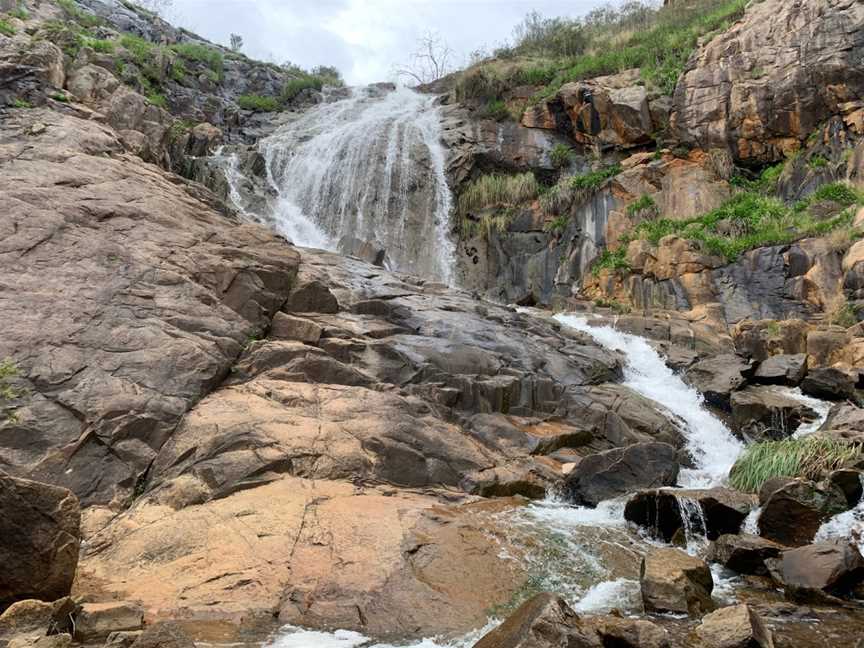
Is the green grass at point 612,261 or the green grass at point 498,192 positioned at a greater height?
the green grass at point 498,192

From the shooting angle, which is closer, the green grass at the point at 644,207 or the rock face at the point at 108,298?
the rock face at the point at 108,298

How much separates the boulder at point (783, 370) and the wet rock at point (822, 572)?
841cm

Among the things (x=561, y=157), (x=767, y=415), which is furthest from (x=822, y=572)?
(x=561, y=157)

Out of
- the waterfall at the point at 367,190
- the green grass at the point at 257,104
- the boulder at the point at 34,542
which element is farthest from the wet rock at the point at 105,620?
the green grass at the point at 257,104

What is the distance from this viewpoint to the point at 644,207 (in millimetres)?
24844

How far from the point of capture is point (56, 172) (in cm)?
1293

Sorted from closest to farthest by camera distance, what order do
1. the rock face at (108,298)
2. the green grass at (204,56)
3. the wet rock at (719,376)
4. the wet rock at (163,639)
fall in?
the wet rock at (163,639)
the rock face at (108,298)
the wet rock at (719,376)
the green grass at (204,56)

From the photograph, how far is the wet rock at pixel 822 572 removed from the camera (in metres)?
6.89

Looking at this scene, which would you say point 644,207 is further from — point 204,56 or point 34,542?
point 204,56

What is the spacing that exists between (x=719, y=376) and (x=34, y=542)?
542 inches

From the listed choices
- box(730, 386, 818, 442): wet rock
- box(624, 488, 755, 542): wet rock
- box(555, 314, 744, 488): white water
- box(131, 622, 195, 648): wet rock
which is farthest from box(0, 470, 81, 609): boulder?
box(730, 386, 818, 442): wet rock

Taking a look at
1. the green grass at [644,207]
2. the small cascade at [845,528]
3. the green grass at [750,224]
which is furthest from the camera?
the green grass at [644,207]

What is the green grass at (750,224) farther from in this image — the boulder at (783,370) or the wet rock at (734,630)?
the wet rock at (734,630)

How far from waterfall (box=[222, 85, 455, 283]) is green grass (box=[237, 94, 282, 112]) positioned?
203 inches
